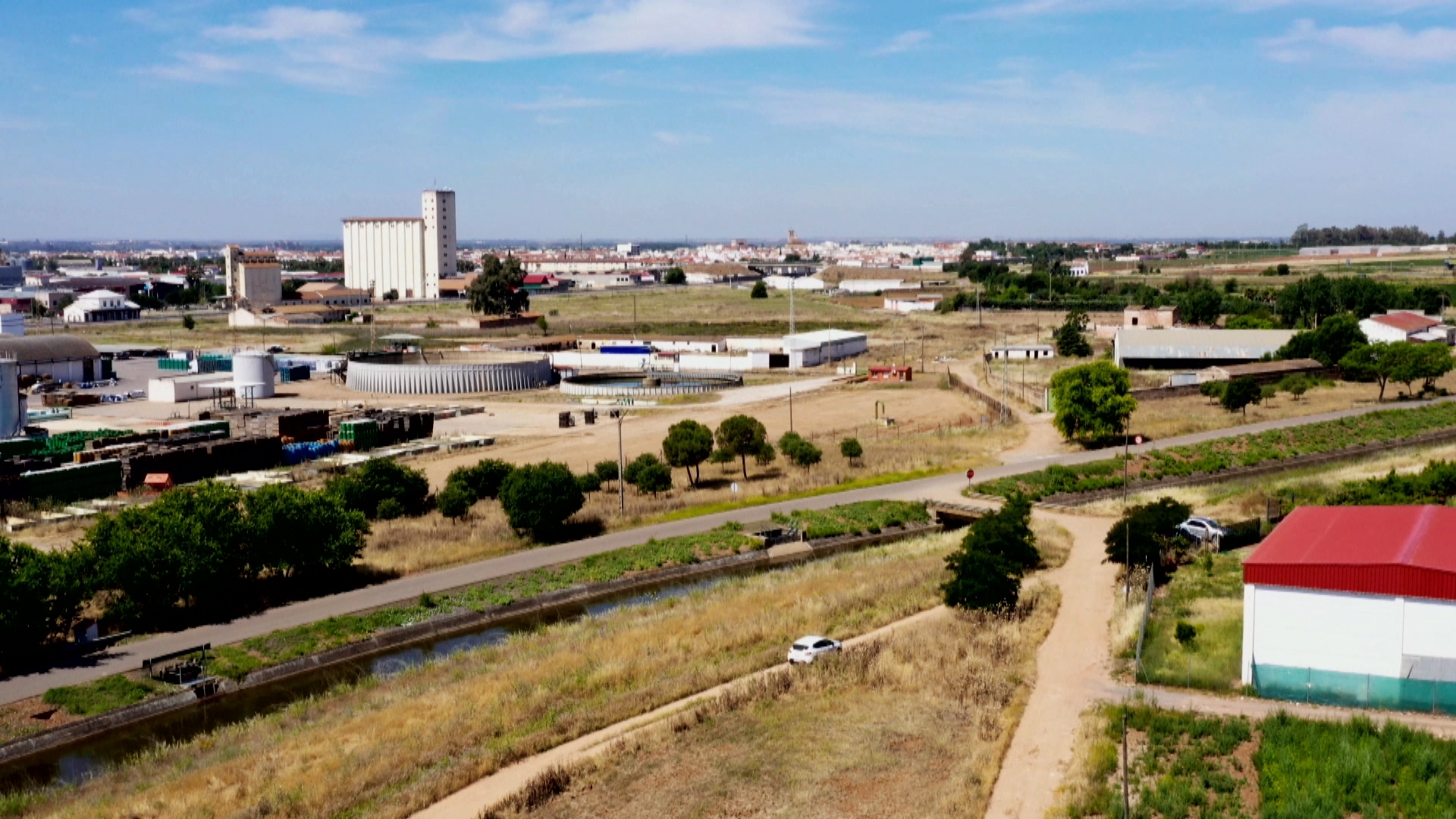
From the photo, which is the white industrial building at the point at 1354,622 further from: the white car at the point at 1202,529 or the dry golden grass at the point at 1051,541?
the white car at the point at 1202,529

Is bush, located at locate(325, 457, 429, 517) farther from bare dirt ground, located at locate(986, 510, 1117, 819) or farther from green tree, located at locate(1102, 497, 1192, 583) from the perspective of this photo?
green tree, located at locate(1102, 497, 1192, 583)

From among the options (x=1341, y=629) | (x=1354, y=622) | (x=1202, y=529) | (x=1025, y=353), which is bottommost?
(x=1202, y=529)

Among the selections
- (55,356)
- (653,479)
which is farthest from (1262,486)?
(55,356)

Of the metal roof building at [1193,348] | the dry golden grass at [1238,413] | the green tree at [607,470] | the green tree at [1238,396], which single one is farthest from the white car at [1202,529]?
the metal roof building at [1193,348]

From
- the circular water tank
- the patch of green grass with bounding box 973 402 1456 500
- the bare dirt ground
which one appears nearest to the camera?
the bare dirt ground

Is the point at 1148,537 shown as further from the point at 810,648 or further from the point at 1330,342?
the point at 1330,342

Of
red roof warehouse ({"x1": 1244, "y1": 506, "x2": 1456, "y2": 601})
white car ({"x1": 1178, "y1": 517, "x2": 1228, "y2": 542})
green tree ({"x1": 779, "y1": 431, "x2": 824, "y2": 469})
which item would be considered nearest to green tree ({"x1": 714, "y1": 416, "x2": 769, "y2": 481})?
green tree ({"x1": 779, "y1": 431, "x2": 824, "y2": 469})
